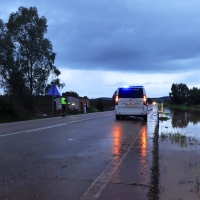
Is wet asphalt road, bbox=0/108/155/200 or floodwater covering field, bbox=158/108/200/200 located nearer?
wet asphalt road, bbox=0/108/155/200

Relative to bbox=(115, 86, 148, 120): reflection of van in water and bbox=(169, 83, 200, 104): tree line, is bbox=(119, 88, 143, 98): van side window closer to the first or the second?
bbox=(115, 86, 148, 120): reflection of van in water

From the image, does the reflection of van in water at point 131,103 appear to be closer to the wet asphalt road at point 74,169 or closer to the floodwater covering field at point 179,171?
the floodwater covering field at point 179,171

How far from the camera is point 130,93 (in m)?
21.0

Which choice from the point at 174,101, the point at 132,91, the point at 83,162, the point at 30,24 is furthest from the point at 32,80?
the point at 174,101

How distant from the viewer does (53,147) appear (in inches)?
352

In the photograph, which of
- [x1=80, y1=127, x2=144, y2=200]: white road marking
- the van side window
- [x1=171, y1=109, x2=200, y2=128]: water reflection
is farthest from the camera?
the van side window

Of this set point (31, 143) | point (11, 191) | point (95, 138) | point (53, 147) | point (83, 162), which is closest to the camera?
point (11, 191)

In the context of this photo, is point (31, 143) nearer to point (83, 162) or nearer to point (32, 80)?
point (83, 162)

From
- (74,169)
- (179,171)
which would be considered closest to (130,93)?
(179,171)

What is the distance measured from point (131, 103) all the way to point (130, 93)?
0.70 metres

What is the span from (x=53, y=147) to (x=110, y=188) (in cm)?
409

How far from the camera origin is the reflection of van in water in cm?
2077

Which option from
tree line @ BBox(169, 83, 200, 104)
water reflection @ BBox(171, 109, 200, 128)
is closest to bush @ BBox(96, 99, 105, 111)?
water reflection @ BBox(171, 109, 200, 128)

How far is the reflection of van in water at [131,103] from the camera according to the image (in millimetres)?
20766
